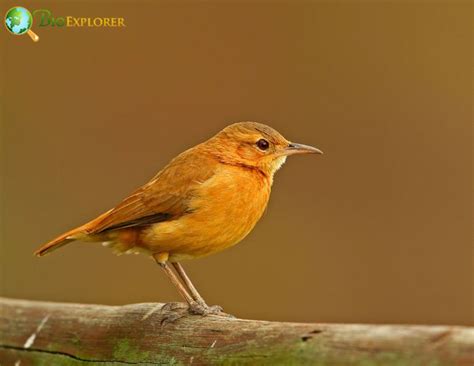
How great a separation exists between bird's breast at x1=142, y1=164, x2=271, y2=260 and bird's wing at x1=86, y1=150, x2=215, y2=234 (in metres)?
0.06

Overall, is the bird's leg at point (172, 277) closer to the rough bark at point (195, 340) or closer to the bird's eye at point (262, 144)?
the rough bark at point (195, 340)

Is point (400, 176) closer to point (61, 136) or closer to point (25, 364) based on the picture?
point (61, 136)

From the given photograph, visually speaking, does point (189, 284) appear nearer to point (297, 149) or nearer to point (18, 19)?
point (297, 149)

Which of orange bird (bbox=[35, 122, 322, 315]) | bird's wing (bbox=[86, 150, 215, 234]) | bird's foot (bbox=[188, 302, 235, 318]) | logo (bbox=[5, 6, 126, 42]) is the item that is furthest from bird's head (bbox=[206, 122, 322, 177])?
logo (bbox=[5, 6, 126, 42])

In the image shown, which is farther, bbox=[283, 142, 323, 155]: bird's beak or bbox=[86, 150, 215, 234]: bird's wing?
bbox=[283, 142, 323, 155]: bird's beak

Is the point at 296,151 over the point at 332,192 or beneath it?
over

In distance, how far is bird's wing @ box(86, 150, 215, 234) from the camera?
499cm

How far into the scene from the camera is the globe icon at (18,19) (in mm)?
6289

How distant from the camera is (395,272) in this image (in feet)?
23.4

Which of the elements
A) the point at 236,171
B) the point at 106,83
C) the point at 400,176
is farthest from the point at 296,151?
the point at 106,83

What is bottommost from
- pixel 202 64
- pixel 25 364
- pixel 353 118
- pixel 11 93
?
pixel 353 118

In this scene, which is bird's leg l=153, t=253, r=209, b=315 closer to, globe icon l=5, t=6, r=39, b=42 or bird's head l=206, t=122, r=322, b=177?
bird's head l=206, t=122, r=322, b=177

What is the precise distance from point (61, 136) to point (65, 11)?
1460mm

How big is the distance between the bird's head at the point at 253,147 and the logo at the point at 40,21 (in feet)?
6.37
